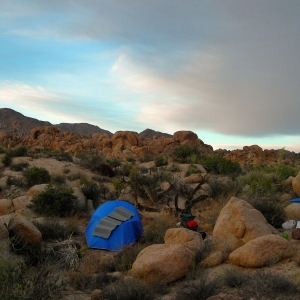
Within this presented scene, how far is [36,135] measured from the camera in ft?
234

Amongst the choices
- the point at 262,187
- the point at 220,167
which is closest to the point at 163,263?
the point at 262,187

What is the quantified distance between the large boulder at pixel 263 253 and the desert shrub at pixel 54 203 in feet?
24.3

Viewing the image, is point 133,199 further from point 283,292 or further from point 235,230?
point 283,292

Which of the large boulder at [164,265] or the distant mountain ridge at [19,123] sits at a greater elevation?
the distant mountain ridge at [19,123]

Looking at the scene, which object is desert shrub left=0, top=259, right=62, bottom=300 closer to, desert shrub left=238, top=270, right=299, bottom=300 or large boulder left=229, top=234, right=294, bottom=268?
desert shrub left=238, top=270, right=299, bottom=300

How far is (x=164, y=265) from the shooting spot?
19.8 feet

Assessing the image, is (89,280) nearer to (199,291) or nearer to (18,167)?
(199,291)

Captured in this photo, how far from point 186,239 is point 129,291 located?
2.54 m

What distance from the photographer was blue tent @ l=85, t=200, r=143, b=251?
9055mm

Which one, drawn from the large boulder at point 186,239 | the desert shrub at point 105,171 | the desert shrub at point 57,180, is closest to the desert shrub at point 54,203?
the large boulder at point 186,239

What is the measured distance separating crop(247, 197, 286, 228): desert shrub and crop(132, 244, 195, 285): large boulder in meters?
3.62

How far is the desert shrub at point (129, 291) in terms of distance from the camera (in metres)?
5.19

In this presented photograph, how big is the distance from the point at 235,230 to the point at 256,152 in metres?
51.6

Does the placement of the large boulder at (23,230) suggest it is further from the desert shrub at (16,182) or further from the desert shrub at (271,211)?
the desert shrub at (16,182)
